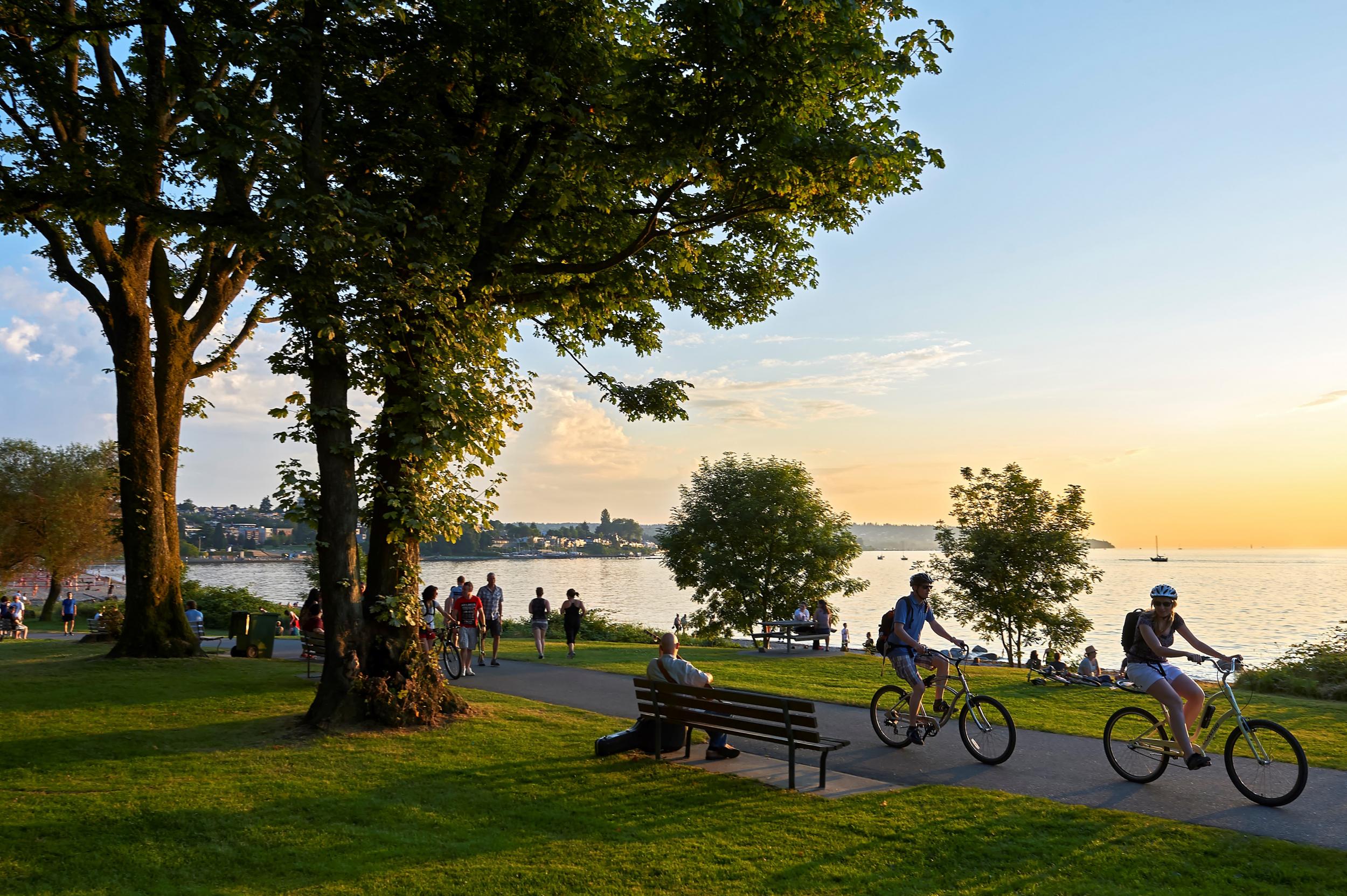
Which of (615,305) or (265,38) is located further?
(615,305)

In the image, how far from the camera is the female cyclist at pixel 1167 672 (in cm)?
766

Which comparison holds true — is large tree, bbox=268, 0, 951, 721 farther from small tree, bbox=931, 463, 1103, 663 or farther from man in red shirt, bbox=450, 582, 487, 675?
small tree, bbox=931, 463, 1103, 663

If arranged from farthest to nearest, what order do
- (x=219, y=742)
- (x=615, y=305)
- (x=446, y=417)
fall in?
(x=615, y=305) → (x=446, y=417) → (x=219, y=742)

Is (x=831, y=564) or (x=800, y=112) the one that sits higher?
(x=800, y=112)

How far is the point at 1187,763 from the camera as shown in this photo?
768 centimetres

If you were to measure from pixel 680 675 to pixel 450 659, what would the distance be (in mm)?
8769

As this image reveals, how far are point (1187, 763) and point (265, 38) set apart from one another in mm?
12811

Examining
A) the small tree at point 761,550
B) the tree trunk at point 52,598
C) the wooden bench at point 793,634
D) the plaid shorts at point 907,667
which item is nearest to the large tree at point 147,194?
the plaid shorts at point 907,667

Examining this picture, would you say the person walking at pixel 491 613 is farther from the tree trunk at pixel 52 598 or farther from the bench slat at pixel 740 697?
the tree trunk at pixel 52 598

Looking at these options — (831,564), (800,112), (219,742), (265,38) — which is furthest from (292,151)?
(831,564)

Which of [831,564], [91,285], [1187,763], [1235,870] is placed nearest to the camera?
[1235,870]

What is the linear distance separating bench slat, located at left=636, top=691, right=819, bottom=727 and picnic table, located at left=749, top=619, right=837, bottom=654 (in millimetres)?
15021

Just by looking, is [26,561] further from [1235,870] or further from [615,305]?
[1235,870]

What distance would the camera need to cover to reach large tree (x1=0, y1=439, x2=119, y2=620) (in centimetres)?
3997
